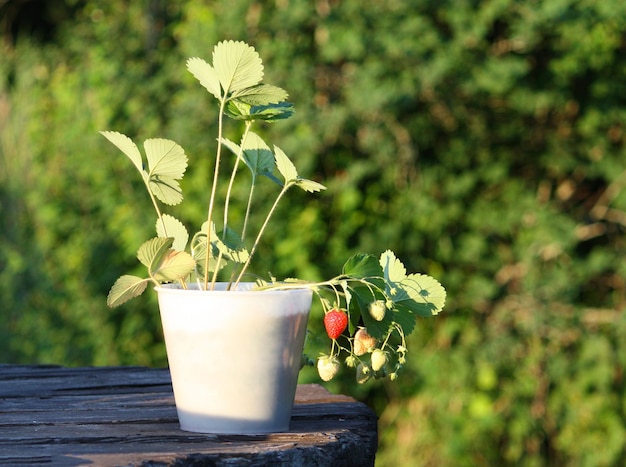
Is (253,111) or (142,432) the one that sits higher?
(253,111)

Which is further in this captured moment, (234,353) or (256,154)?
(256,154)

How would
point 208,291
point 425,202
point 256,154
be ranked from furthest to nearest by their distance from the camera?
point 425,202, point 256,154, point 208,291

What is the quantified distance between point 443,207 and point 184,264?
2089 mm

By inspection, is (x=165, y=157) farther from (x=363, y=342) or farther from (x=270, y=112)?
(x=363, y=342)

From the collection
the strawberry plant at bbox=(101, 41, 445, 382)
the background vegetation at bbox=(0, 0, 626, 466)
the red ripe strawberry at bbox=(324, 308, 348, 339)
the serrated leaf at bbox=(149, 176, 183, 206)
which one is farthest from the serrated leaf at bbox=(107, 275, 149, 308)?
the background vegetation at bbox=(0, 0, 626, 466)

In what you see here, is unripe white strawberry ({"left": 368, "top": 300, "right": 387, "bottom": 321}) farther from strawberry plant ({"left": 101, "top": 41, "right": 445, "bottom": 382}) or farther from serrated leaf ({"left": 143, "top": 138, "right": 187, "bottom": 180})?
serrated leaf ({"left": 143, "top": 138, "right": 187, "bottom": 180})

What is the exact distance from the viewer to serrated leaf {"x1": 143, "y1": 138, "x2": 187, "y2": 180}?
1103mm

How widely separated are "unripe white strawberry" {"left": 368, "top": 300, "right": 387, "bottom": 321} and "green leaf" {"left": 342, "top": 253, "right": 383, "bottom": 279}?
0.03 metres

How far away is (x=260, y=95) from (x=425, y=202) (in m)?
1.90

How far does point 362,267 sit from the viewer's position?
106cm

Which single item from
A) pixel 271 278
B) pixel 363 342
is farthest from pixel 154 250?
pixel 363 342

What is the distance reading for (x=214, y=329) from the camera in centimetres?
104

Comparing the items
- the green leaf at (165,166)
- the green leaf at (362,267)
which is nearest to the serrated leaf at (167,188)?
the green leaf at (165,166)

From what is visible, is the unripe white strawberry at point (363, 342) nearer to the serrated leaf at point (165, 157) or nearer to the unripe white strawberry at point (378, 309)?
the unripe white strawberry at point (378, 309)
